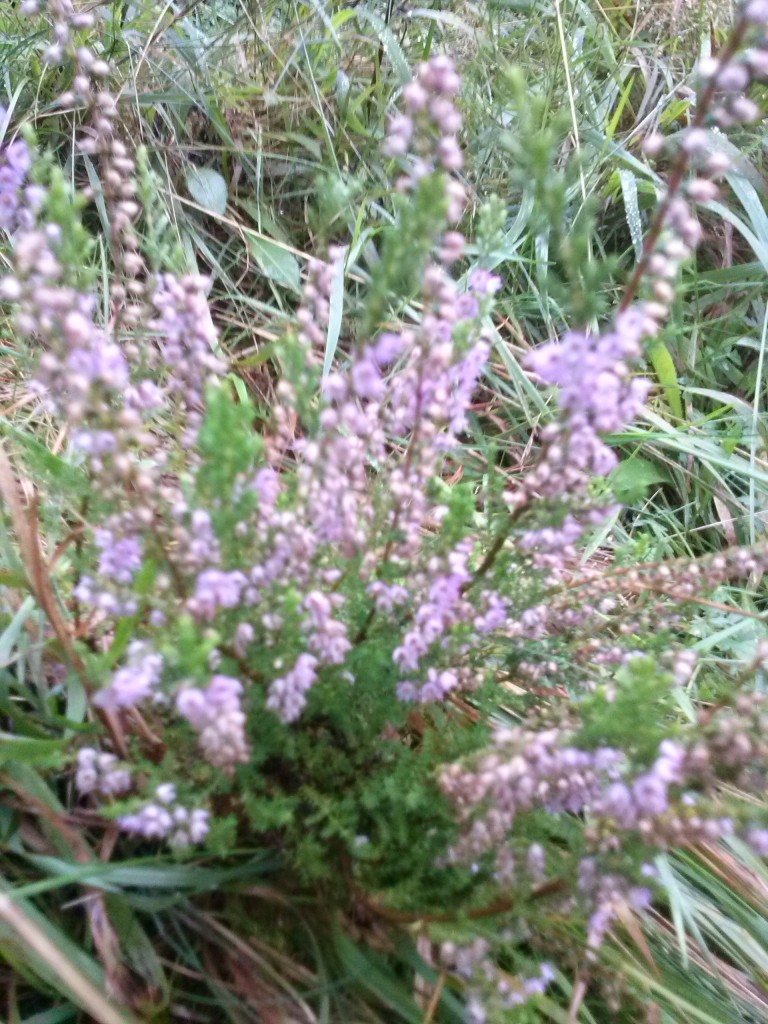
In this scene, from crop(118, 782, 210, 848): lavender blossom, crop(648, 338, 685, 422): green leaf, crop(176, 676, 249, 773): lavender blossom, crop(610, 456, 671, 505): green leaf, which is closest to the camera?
crop(176, 676, 249, 773): lavender blossom

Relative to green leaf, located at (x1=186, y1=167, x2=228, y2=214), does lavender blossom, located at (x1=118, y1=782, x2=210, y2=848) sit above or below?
below

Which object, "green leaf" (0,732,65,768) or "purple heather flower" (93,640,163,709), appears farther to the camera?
"green leaf" (0,732,65,768)

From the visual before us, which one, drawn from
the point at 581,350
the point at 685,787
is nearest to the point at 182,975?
the point at 685,787

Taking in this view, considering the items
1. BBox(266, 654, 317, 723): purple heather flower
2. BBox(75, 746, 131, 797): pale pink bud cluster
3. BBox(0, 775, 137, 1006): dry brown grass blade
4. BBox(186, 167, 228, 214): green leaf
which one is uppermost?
BBox(186, 167, 228, 214): green leaf

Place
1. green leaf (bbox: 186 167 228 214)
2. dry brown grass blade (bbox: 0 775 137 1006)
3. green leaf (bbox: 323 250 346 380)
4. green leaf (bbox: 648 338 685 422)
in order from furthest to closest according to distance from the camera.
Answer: green leaf (bbox: 648 338 685 422) → green leaf (bbox: 186 167 228 214) → green leaf (bbox: 323 250 346 380) → dry brown grass blade (bbox: 0 775 137 1006)

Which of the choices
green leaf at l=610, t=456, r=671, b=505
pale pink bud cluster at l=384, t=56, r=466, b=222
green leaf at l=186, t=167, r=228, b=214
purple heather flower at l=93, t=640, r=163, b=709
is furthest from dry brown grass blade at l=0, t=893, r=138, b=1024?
green leaf at l=186, t=167, r=228, b=214

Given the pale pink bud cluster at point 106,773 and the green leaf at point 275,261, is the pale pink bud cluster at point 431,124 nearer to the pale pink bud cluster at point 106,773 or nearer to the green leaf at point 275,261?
the pale pink bud cluster at point 106,773

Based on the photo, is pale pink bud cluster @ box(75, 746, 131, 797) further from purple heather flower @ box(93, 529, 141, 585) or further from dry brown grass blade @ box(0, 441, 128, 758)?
purple heather flower @ box(93, 529, 141, 585)

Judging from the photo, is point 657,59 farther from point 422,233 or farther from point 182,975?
point 182,975
